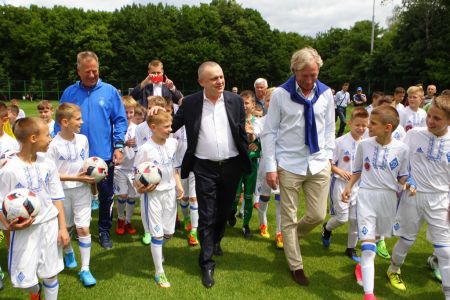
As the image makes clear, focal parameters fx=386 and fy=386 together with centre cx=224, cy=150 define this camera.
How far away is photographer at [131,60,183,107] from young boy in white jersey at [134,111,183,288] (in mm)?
2682

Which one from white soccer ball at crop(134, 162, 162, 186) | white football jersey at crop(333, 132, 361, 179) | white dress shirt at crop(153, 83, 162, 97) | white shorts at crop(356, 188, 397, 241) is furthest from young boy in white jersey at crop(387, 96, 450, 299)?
white dress shirt at crop(153, 83, 162, 97)

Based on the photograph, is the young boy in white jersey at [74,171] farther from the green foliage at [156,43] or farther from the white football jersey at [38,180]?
the green foliage at [156,43]

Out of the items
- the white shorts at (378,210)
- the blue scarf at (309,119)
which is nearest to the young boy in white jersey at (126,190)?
the blue scarf at (309,119)

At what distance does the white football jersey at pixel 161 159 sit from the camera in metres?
4.54

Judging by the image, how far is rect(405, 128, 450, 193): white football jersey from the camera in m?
4.04

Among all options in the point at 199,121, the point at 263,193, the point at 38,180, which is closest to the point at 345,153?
the point at 263,193

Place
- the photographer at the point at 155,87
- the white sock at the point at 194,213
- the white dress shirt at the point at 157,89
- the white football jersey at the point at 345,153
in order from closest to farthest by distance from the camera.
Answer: the white football jersey at the point at 345,153 < the white sock at the point at 194,213 < the photographer at the point at 155,87 < the white dress shirt at the point at 157,89

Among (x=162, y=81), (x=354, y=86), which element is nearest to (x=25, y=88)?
(x=354, y=86)

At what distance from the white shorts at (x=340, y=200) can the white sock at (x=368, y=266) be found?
1.12 metres

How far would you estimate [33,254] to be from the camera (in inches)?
130

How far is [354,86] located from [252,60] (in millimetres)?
15525

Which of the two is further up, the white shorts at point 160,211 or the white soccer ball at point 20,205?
the white soccer ball at point 20,205

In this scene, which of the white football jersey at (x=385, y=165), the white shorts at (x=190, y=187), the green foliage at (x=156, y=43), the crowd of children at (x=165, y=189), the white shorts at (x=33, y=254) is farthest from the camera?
the green foliage at (x=156, y=43)

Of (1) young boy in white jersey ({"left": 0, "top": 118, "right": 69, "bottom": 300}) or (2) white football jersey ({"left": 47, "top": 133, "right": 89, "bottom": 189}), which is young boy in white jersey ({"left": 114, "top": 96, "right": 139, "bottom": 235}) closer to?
(2) white football jersey ({"left": 47, "top": 133, "right": 89, "bottom": 189})
